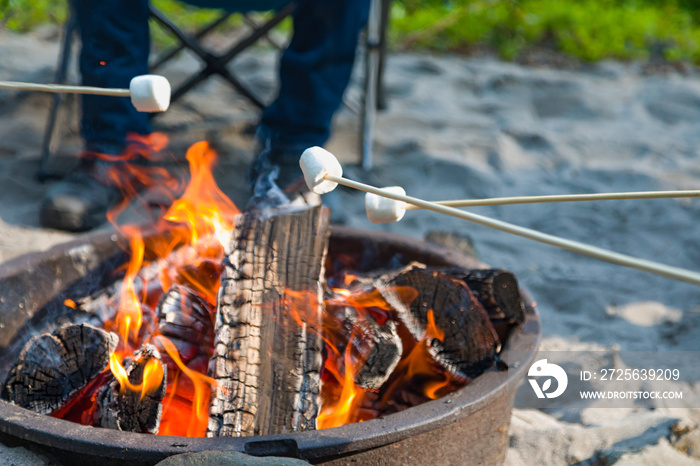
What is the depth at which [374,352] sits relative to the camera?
1.47 m

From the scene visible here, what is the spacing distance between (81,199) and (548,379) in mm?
1999

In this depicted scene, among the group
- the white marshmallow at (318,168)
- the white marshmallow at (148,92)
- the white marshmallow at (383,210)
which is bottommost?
the white marshmallow at (383,210)

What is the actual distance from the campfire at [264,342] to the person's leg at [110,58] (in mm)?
1166

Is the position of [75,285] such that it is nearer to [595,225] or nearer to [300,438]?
[300,438]

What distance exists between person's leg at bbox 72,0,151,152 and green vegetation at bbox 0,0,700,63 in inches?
106

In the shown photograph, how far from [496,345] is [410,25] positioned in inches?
198

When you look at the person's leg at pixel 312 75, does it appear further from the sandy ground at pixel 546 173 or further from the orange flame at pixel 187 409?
the orange flame at pixel 187 409

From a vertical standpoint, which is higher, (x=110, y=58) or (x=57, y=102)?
(x=110, y=58)

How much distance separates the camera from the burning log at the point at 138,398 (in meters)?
1.33

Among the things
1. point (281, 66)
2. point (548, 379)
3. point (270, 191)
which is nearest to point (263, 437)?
point (270, 191)

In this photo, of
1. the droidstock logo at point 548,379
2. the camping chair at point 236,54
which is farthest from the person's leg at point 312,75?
the droidstock logo at point 548,379

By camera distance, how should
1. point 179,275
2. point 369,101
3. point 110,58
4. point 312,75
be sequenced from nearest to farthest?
point 179,275 → point 110,58 → point 312,75 → point 369,101

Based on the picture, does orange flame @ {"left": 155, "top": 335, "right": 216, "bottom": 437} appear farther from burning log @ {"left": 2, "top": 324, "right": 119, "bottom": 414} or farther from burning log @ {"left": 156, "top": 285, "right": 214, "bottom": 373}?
burning log @ {"left": 2, "top": 324, "right": 119, "bottom": 414}

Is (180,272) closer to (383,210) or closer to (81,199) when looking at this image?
(383,210)
